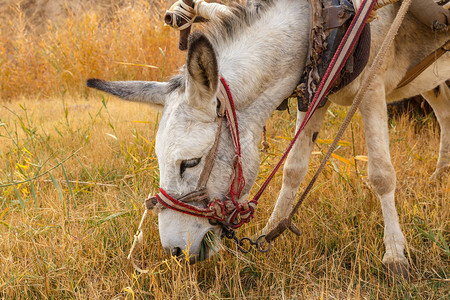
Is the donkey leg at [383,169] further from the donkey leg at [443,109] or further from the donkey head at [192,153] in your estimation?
the donkey leg at [443,109]

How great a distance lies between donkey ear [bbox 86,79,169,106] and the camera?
6.66ft

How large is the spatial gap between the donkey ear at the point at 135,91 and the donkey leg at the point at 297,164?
106 cm

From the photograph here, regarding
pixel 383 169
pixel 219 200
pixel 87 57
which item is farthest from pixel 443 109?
pixel 87 57

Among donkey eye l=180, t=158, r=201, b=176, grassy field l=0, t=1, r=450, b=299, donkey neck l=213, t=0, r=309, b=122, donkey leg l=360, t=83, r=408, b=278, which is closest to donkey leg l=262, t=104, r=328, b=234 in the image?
grassy field l=0, t=1, r=450, b=299

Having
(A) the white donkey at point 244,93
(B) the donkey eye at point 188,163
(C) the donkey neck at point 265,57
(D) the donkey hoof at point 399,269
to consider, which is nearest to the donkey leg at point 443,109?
(A) the white donkey at point 244,93

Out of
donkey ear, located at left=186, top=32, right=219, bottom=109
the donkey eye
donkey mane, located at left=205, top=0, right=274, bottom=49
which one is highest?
donkey mane, located at left=205, top=0, right=274, bottom=49

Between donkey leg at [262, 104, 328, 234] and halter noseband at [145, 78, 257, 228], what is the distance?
814 millimetres

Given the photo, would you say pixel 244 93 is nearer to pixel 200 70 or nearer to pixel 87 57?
pixel 200 70

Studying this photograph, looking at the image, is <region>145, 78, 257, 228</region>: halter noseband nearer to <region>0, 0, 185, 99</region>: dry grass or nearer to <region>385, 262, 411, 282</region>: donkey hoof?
<region>385, 262, 411, 282</region>: donkey hoof

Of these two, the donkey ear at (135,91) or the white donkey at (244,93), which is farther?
the donkey ear at (135,91)

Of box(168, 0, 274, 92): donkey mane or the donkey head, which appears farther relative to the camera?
box(168, 0, 274, 92): donkey mane

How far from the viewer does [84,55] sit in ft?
21.9

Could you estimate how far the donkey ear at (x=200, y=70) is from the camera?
1.58 metres

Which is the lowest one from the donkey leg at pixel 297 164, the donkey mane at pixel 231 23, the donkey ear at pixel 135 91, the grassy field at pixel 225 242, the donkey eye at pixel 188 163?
the grassy field at pixel 225 242
